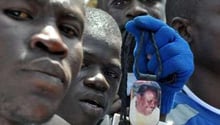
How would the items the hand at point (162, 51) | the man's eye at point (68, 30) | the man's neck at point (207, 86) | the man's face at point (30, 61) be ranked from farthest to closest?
the man's neck at point (207, 86) → the hand at point (162, 51) → the man's eye at point (68, 30) → the man's face at point (30, 61)

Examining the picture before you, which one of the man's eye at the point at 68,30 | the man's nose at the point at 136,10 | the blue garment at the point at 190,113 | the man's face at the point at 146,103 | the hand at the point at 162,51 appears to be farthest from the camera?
the man's nose at the point at 136,10

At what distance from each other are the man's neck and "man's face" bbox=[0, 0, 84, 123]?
1.02 meters

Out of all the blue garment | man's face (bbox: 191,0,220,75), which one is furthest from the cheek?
man's face (bbox: 191,0,220,75)

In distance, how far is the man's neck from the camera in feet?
8.38

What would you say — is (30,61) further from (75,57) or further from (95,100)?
(95,100)

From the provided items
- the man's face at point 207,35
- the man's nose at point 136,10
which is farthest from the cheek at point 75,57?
the man's nose at point 136,10

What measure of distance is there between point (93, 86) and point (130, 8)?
1.13 m

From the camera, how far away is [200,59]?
8.38 ft

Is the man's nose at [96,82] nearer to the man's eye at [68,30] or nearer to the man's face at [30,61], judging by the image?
the man's eye at [68,30]

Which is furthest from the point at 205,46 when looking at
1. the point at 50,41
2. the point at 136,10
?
the point at 50,41

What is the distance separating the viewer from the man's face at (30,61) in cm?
159

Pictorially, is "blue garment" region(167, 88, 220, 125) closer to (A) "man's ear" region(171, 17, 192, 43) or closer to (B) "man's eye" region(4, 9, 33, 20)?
(A) "man's ear" region(171, 17, 192, 43)

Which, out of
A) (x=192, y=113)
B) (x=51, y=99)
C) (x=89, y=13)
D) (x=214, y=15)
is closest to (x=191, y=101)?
(x=192, y=113)

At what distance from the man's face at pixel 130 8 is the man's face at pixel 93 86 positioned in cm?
81
